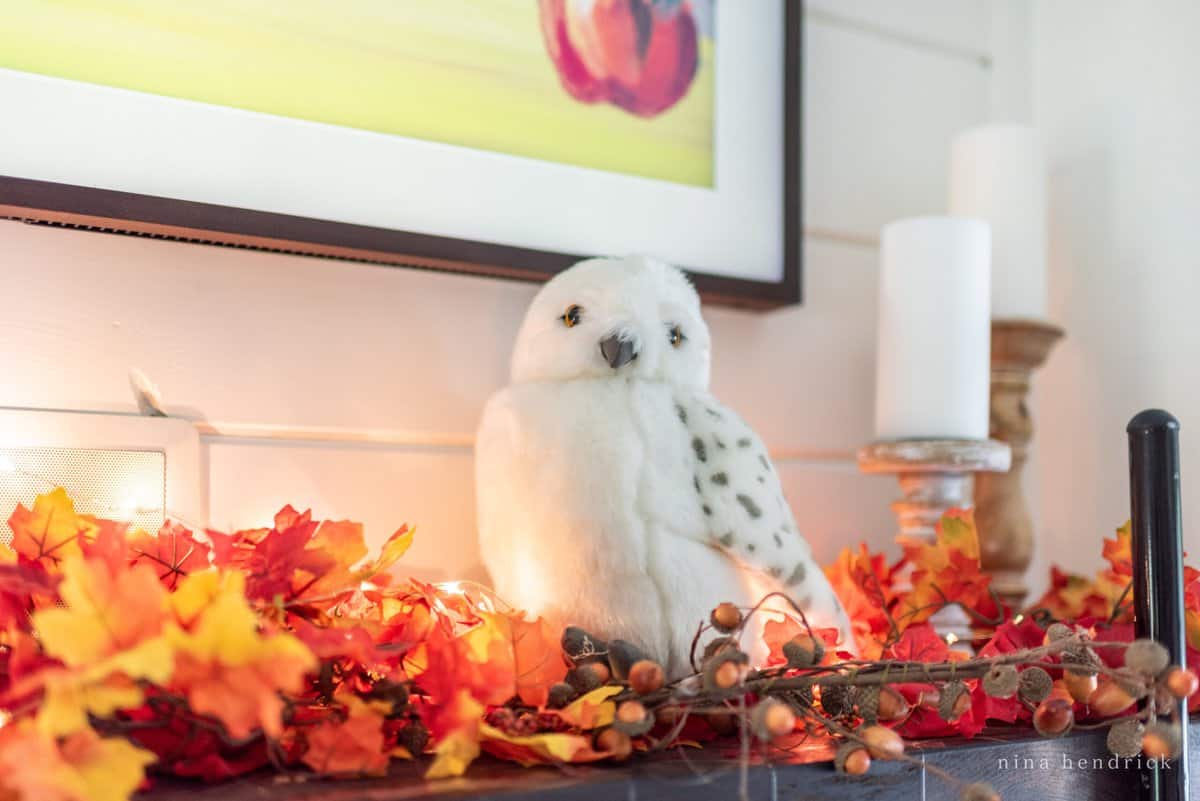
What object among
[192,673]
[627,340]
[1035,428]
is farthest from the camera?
[1035,428]

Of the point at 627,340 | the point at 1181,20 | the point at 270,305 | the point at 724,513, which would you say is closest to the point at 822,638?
the point at 724,513

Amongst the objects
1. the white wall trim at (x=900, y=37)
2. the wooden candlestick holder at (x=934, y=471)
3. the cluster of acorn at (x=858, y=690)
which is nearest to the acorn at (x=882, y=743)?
the cluster of acorn at (x=858, y=690)

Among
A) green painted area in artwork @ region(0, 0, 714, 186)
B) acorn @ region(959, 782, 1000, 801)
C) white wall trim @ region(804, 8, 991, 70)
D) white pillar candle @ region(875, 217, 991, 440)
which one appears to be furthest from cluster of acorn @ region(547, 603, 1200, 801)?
white wall trim @ region(804, 8, 991, 70)

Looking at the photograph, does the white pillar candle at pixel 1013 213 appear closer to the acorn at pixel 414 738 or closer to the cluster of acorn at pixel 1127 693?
the cluster of acorn at pixel 1127 693

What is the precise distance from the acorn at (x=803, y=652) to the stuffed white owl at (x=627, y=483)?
2.6 inches

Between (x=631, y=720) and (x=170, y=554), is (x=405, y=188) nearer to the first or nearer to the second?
(x=170, y=554)

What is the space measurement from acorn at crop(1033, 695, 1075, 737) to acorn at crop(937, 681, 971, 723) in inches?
1.3

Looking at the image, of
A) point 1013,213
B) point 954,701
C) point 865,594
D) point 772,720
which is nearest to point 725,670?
point 772,720

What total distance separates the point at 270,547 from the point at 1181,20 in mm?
865

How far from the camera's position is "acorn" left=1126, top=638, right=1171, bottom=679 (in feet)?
1.43

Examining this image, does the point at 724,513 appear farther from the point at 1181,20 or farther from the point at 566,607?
the point at 1181,20

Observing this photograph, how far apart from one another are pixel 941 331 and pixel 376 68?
46 centimetres

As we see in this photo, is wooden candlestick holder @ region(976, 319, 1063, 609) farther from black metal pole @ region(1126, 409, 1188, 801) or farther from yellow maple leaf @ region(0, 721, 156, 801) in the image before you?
yellow maple leaf @ region(0, 721, 156, 801)

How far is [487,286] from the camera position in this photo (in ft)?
2.46
